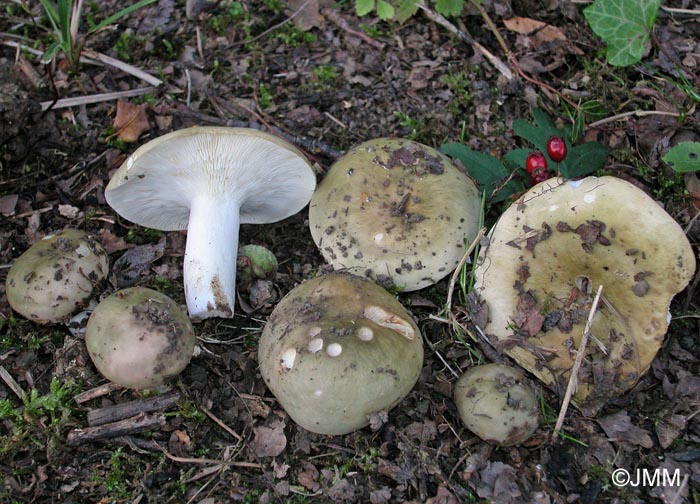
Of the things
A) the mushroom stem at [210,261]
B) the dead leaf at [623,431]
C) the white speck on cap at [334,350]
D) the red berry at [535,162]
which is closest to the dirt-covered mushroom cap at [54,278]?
the mushroom stem at [210,261]

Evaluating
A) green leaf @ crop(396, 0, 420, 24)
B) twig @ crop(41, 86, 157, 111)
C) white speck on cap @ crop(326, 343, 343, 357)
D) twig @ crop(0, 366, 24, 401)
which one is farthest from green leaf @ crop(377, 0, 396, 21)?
twig @ crop(0, 366, 24, 401)

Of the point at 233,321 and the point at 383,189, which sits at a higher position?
the point at 383,189

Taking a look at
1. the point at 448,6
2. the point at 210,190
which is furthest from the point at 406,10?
the point at 210,190

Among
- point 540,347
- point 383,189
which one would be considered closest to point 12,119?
point 383,189

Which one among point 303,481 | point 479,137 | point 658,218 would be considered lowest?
point 303,481

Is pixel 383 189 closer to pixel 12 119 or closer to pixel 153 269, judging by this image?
pixel 153 269

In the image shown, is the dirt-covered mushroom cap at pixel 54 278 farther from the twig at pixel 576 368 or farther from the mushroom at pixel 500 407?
the twig at pixel 576 368
